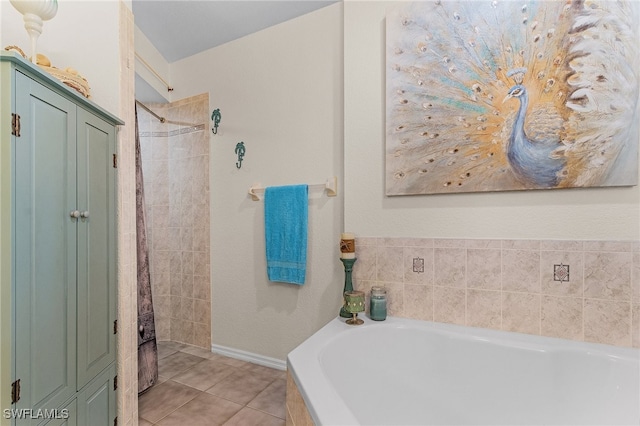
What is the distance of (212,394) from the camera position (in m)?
1.83

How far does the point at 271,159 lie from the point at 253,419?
5.36ft

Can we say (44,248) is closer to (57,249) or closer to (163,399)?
(57,249)

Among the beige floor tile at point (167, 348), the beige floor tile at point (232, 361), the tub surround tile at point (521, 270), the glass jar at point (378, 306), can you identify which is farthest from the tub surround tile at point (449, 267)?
the beige floor tile at point (167, 348)

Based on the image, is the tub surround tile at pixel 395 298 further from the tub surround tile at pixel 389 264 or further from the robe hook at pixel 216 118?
the robe hook at pixel 216 118

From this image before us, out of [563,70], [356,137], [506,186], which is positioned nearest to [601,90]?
[563,70]

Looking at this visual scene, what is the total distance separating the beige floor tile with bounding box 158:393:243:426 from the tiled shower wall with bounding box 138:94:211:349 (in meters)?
0.74

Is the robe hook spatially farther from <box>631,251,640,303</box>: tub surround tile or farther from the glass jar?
<box>631,251,640,303</box>: tub surround tile

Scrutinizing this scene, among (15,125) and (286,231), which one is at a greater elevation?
(15,125)

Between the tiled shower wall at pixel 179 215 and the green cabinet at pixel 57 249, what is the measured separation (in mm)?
1135

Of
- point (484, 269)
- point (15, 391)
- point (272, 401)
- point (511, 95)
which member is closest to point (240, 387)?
point (272, 401)

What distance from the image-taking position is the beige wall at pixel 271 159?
1997 mm

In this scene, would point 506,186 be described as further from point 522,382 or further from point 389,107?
point 522,382

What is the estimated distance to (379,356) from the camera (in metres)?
1.44

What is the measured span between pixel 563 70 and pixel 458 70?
43 cm
